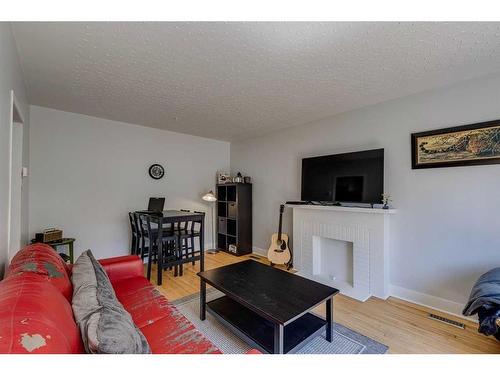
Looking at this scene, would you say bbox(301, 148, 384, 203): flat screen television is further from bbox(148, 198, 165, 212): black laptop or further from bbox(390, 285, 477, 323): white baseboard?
bbox(148, 198, 165, 212): black laptop

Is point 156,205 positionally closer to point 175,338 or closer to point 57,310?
point 175,338

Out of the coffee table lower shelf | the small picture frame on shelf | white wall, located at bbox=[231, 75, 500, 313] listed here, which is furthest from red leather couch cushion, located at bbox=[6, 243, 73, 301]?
the small picture frame on shelf

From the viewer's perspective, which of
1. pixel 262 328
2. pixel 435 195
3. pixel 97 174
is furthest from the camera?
pixel 97 174

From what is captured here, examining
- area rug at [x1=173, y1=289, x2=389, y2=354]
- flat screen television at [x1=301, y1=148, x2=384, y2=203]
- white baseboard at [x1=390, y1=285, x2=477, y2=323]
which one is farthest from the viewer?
flat screen television at [x1=301, y1=148, x2=384, y2=203]

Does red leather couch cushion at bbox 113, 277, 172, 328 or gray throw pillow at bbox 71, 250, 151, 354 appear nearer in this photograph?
gray throw pillow at bbox 71, 250, 151, 354

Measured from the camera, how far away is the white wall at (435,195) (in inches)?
85.2

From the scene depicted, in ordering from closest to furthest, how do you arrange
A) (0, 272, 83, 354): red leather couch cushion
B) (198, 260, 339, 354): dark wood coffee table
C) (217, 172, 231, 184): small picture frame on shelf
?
(0, 272, 83, 354): red leather couch cushion → (198, 260, 339, 354): dark wood coffee table → (217, 172, 231, 184): small picture frame on shelf

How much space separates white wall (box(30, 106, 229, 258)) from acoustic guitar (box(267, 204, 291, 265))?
184 centimetres

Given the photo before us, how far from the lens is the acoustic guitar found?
3630 mm

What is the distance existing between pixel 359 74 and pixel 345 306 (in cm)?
234

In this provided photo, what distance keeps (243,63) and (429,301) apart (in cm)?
304

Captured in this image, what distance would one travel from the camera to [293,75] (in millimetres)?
2178

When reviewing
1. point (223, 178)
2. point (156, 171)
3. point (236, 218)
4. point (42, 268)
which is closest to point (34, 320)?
point (42, 268)

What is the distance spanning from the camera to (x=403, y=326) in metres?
2.10
